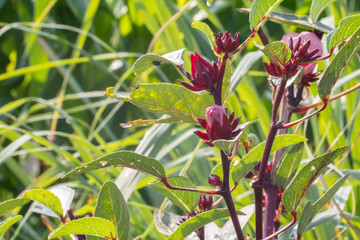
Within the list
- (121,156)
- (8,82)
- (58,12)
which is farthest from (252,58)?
(58,12)

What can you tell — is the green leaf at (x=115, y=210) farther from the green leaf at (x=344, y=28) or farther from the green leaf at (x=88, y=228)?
the green leaf at (x=344, y=28)

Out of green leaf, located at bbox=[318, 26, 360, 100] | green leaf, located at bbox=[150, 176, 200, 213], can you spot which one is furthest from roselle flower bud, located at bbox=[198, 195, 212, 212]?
green leaf, located at bbox=[318, 26, 360, 100]

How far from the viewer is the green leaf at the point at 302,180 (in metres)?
0.29

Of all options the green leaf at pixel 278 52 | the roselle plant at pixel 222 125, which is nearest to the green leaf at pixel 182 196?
the roselle plant at pixel 222 125

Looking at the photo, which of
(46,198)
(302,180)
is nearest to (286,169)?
(302,180)

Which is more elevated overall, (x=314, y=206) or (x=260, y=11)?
(x=260, y=11)

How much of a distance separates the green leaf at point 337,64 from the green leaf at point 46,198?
18 cm

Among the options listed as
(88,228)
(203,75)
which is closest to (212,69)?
(203,75)

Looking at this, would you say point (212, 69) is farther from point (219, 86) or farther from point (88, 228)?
point (88, 228)

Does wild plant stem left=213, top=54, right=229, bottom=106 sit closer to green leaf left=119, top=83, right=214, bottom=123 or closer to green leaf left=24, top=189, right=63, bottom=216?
green leaf left=119, top=83, right=214, bottom=123

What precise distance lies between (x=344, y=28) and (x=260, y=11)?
5 centimetres

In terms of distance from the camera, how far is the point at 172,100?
0.99ft

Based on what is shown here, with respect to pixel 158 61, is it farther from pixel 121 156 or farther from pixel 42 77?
pixel 42 77

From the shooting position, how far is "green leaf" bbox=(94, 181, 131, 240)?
31 cm
